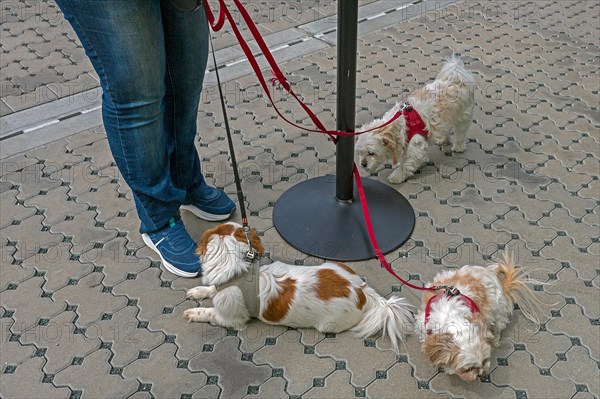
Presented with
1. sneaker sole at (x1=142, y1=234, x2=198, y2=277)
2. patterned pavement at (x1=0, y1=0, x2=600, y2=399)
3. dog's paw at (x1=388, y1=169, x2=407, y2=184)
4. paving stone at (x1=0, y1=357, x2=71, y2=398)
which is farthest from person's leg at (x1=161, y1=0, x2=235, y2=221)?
paving stone at (x1=0, y1=357, x2=71, y2=398)

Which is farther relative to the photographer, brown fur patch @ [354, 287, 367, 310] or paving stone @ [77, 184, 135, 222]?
paving stone @ [77, 184, 135, 222]

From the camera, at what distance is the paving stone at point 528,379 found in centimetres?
225

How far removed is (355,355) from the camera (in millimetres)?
2379

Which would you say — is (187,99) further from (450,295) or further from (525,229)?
(525,229)

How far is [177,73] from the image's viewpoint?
2537 mm

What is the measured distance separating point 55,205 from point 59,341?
3.09 ft

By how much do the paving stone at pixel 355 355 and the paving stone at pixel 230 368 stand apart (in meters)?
0.12

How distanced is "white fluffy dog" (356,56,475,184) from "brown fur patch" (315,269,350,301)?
978mm

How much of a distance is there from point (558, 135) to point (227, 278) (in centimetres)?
242

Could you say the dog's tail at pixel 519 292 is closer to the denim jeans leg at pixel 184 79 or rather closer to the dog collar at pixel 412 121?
the dog collar at pixel 412 121

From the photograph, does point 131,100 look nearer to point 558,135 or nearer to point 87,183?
point 87,183

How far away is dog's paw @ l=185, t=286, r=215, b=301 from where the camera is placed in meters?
2.60

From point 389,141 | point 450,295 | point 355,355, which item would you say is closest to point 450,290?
point 450,295

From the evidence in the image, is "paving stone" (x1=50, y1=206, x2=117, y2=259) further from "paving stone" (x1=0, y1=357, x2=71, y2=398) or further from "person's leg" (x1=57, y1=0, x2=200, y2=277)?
"paving stone" (x1=0, y1=357, x2=71, y2=398)
